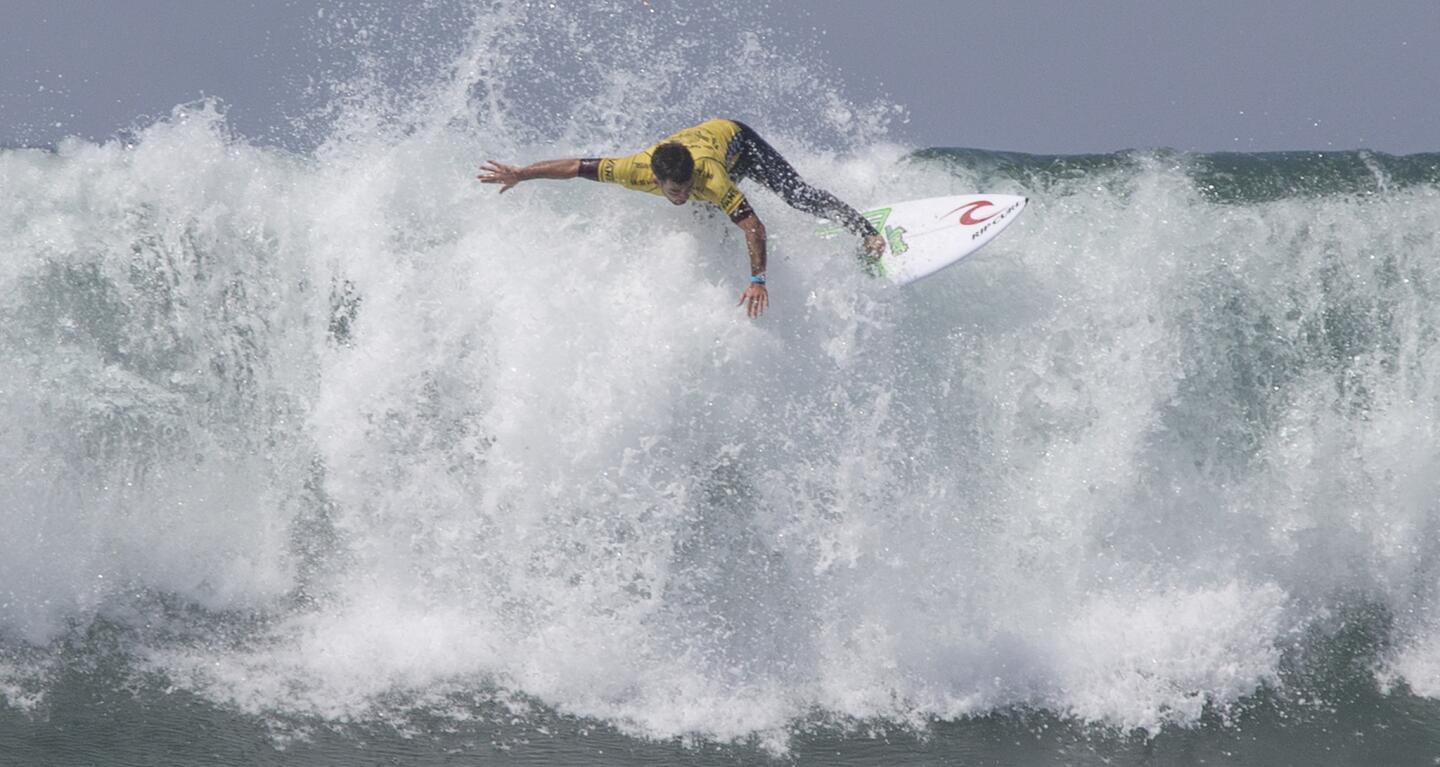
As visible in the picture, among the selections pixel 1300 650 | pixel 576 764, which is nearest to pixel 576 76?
pixel 576 764

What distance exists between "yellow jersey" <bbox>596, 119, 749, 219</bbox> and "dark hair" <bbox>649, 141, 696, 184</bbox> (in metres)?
0.17

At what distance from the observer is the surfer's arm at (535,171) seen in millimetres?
6000

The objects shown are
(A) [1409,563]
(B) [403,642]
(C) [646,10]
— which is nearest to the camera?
(B) [403,642]

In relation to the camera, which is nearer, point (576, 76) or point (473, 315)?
point (473, 315)

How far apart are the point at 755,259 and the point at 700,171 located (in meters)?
0.47

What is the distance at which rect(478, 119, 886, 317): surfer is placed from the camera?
5734mm

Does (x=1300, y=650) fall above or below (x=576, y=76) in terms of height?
below

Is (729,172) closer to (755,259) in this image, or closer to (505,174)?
(755,259)

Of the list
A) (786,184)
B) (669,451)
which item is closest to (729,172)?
(786,184)

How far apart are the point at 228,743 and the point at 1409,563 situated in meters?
6.09

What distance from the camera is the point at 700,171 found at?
19.4 ft

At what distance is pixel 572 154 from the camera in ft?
24.4

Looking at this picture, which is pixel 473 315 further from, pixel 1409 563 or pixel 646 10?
pixel 1409 563

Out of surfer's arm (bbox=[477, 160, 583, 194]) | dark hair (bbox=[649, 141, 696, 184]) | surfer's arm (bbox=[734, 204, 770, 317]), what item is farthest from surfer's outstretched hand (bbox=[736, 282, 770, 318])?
surfer's arm (bbox=[477, 160, 583, 194])
